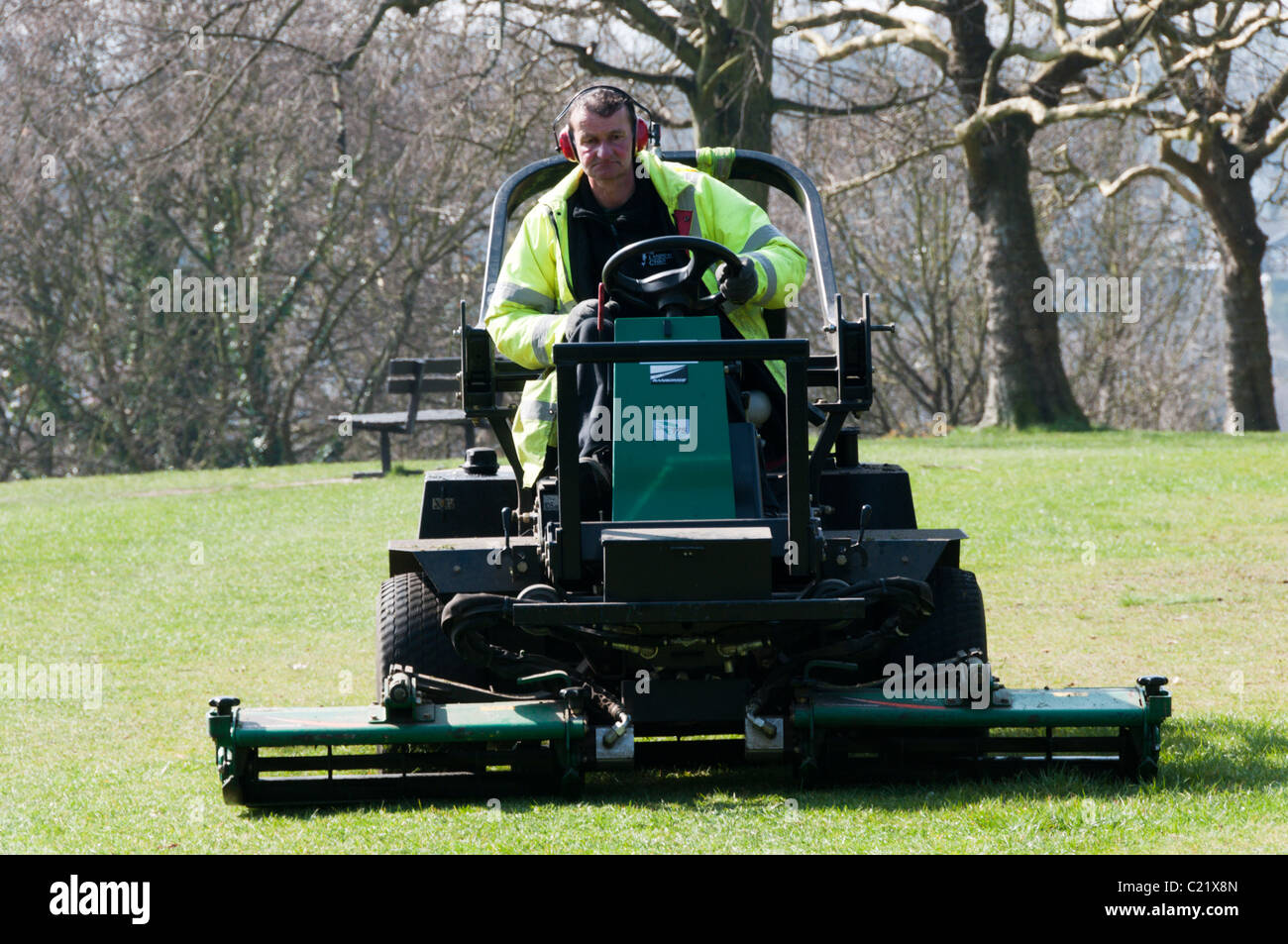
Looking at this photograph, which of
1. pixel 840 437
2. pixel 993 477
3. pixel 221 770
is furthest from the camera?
pixel 993 477

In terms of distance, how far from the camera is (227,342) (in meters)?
29.1

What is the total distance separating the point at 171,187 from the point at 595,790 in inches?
980

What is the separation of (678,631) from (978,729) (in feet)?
3.55

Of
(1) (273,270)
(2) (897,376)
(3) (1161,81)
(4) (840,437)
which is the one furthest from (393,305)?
(4) (840,437)

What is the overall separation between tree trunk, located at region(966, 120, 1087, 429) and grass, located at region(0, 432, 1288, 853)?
2.50 meters

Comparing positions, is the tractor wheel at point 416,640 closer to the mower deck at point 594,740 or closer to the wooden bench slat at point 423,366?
the mower deck at point 594,740

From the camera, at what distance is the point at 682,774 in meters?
5.77

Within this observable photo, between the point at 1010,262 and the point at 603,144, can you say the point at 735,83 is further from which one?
the point at 603,144

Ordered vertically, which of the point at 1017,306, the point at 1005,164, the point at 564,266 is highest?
the point at 1005,164

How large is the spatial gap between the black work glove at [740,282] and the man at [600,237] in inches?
1.4

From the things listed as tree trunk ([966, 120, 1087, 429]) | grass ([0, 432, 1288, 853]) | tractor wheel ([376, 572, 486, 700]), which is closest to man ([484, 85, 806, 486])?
tractor wheel ([376, 572, 486, 700])

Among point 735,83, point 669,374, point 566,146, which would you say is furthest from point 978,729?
point 735,83

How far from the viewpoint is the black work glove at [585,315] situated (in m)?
5.70

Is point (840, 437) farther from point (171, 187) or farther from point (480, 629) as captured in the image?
point (171, 187)
